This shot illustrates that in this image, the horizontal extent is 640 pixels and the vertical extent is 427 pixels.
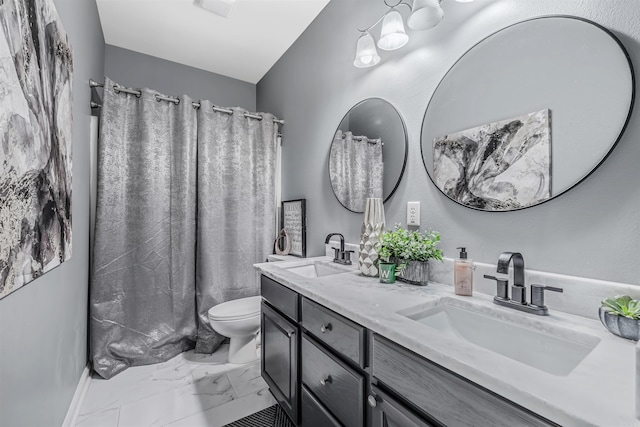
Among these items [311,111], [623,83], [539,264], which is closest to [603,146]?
[623,83]

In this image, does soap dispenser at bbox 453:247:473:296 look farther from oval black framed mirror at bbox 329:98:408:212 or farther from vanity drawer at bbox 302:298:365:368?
oval black framed mirror at bbox 329:98:408:212

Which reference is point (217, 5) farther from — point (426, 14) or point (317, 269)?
point (317, 269)

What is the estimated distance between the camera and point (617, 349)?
628mm

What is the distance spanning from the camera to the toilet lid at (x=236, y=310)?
6.28 ft

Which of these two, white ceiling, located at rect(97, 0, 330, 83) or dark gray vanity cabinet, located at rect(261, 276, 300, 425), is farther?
white ceiling, located at rect(97, 0, 330, 83)

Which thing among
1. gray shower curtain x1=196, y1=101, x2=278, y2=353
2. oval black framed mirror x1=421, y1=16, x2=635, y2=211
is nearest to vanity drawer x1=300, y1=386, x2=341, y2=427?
oval black framed mirror x1=421, y1=16, x2=635, y2=211

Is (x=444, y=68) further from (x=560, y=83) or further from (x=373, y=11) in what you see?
(x=373, y=11)

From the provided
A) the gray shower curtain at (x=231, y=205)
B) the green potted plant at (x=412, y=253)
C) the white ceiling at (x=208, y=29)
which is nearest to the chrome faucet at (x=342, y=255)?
the green potted plant at (x=412, y=253)

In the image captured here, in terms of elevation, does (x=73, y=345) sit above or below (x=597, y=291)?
below

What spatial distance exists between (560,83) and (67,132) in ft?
6.36

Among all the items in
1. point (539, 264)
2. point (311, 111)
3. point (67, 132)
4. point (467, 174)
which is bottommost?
point (539, 264)

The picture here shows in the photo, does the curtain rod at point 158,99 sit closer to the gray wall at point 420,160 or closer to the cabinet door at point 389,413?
the gray wall at point 420,160

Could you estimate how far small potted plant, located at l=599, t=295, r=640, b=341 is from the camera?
2.17 ft

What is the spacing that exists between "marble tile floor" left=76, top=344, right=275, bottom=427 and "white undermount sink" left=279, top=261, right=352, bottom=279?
782mm
